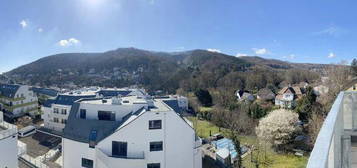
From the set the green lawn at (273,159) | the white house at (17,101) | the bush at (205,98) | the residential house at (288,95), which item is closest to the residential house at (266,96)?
the residential house at (288,95)

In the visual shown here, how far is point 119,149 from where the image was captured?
13.5 meters

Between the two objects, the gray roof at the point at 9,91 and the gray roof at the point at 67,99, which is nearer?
the gray roof at the point at 67,99

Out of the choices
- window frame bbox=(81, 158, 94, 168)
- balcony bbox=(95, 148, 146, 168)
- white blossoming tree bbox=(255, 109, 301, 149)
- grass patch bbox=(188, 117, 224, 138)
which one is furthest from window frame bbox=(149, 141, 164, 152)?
grass patch bbox=(188, 117, 224, 138)

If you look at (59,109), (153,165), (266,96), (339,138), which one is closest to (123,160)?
(153,165)

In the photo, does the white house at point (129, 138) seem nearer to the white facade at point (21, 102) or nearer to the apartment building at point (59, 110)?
the apartment building at point (59, 110)

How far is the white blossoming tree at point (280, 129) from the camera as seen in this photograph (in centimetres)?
2102

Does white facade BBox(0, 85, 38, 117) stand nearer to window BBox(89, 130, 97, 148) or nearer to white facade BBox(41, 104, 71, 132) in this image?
white facade BBox(41, 104, 71, 132)

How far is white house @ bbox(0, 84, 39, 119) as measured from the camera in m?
32.6

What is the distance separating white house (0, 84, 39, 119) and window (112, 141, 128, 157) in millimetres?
25875

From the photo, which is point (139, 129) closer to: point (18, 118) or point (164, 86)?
point (18, 118)

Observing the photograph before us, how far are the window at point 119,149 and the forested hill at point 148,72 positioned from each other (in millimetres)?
42941

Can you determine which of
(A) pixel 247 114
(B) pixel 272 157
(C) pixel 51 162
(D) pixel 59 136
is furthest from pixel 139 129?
(A) pixel 247 114

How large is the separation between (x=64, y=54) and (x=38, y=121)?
85.9 m

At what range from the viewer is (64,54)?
110125 millimetres
